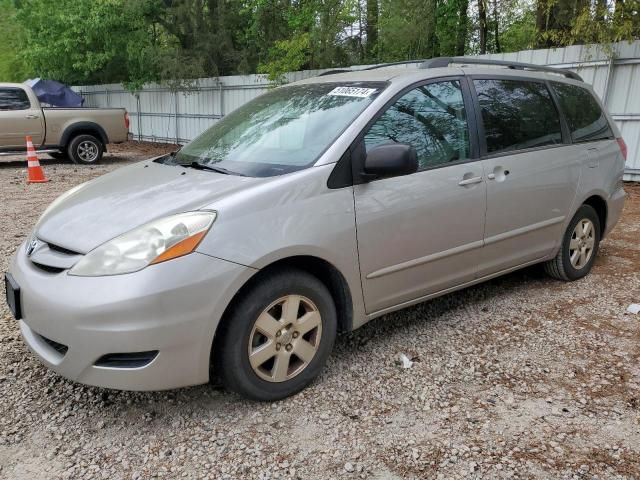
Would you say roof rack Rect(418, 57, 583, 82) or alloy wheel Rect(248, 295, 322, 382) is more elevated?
roof rack Rect(418, 57, 583, 82)

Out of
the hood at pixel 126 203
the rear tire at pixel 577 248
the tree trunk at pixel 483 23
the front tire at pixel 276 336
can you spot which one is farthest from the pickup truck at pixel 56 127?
the front tire at pixel 276 336

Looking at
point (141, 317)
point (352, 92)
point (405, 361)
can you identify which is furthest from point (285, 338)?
point (352, 92)

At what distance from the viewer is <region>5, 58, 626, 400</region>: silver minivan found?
2.42 m

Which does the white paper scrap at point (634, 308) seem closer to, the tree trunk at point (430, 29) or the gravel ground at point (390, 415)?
the gravel ground at point (390, 415)

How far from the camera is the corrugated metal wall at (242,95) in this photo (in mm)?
8828

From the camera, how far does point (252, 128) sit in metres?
3.47

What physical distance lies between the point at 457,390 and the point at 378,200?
114 centimetres

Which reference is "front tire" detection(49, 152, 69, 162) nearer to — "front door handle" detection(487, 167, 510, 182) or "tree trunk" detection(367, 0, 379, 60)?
"tree trunk" detection(367, 0, 379, 60)

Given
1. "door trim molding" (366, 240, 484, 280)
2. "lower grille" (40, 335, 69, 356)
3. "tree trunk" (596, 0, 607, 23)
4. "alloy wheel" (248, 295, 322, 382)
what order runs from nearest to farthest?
"lower grille" (40, 335, 69, 356)
"alloy wheel" (248, 295, 322, 382)
"door trim molding" (366, 240, 484, 280)
"tree trunk" (596, 0, 607, 23)


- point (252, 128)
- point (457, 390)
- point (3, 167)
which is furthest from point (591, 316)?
point (3, 167)

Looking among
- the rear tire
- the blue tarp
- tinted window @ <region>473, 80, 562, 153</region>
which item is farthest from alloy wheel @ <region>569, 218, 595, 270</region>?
the blue tarp

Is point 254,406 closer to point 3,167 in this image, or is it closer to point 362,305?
point 362,305

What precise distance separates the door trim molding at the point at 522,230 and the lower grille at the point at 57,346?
2.64 meters

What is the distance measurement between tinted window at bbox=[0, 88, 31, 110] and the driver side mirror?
1121 centimetres
